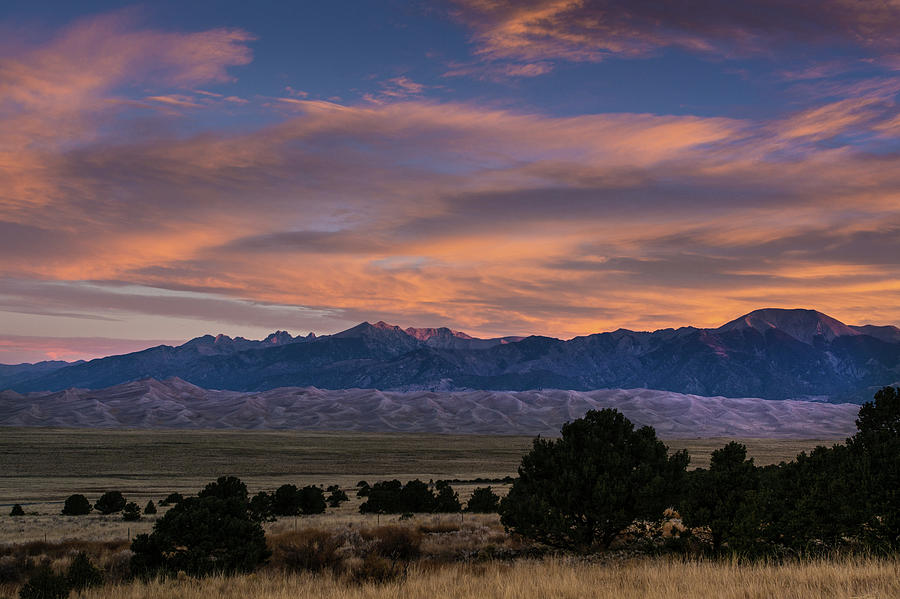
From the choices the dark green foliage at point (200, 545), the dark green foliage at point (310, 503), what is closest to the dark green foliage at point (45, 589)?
the dark green foliage at point (200, 545)

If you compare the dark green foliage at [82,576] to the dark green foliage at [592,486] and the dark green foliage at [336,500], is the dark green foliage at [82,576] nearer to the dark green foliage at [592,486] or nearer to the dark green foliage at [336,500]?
the dark green foliage at [592,486]

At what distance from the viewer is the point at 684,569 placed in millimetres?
11672

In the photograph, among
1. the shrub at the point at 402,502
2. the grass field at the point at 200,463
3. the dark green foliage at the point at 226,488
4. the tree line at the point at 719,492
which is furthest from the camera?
the grass field at the point at 200,463

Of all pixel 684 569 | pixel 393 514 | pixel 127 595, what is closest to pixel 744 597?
pixel 684 569

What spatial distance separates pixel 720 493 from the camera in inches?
709

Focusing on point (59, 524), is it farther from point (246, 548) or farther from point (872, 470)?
point (872, 470)

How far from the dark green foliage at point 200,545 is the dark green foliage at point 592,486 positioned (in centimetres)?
732

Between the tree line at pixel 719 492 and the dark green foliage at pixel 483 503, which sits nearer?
the tree line at pixel 719 492

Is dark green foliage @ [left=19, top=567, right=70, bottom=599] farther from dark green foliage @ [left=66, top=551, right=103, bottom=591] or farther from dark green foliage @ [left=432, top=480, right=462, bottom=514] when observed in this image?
dark green foliage @ [left=432, top=480, right=462, bottom=514]

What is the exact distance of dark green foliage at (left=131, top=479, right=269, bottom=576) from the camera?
17328 mm

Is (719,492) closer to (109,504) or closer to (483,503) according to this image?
(483,503)

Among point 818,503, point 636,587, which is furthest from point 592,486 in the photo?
point 636,587

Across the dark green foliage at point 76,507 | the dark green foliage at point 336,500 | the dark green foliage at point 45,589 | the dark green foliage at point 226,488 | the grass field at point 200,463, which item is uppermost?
the dark green foliage at point 45,589

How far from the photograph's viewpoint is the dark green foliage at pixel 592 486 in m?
18.8
